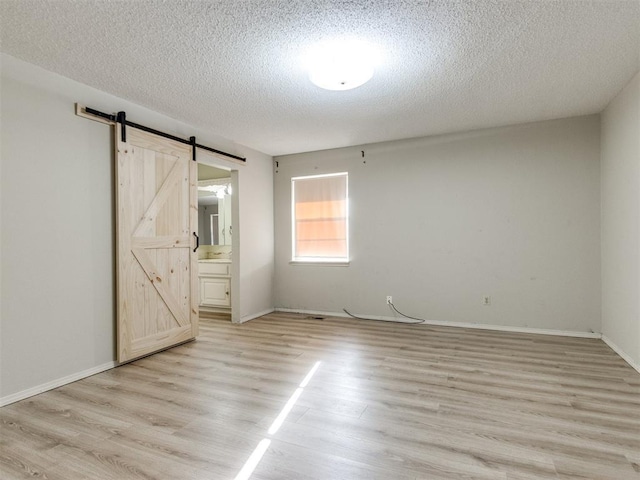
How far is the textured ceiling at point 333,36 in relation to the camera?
2123mm

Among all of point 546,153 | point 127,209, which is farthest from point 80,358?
point 546,153

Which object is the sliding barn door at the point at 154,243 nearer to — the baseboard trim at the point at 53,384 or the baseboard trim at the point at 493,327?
the baseboard trim at the point at 53,384

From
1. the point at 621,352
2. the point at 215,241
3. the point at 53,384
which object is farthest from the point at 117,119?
the point at 621,352

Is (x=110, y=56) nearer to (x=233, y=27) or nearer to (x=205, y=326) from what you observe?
(x=233, y=27)

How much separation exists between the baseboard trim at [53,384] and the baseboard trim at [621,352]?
184 inches

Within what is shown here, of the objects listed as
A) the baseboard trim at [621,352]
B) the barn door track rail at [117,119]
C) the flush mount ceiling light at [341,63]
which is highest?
the flush mount ceiling light at [341,63]

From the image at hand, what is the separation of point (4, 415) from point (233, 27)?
2999mm

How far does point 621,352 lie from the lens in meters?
3.37

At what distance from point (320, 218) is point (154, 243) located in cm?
263

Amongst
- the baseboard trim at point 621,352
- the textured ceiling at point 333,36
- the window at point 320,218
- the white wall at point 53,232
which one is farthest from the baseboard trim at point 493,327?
the white wall at point 53,232

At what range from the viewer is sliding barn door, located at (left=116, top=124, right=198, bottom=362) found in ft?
11.0

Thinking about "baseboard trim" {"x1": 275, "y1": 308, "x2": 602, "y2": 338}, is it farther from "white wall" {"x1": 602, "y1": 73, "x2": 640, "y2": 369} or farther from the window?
the window

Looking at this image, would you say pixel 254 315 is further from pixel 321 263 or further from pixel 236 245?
pixel 321 263

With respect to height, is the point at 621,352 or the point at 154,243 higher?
the point at 154,243
